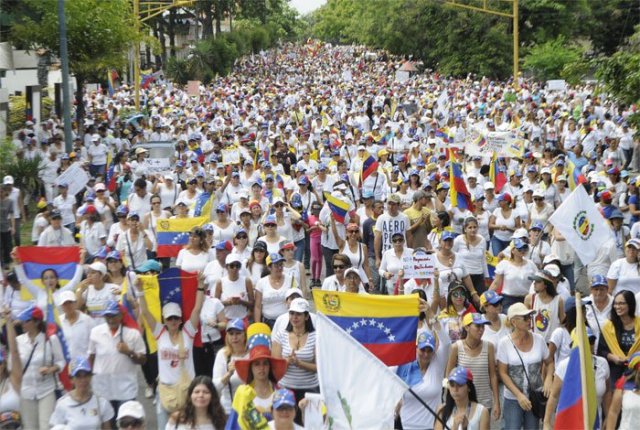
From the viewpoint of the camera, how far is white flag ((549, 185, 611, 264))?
10797mm

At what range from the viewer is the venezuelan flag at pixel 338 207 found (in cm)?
1358

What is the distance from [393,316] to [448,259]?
103 inches

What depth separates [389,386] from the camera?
6.37 meters

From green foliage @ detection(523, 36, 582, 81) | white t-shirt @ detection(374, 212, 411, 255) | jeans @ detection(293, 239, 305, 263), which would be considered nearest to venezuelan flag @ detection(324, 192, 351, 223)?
jeans @ detection(293, 239, 305, 263)

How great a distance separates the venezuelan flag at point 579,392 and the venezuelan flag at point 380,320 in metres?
1.61

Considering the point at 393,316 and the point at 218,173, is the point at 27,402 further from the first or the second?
the point at 218,173

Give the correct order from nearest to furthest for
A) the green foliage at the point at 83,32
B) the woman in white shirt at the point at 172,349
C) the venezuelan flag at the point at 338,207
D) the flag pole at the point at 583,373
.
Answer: the flag pole at the point at 583,373, the woman in white shirt at the point at 172,349, the venezuelan flag at the point at 338,207, the green foliage at the point at 83,32

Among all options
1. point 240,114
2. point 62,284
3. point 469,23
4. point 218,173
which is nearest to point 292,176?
point 218,173

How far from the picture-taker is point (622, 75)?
16750 mm

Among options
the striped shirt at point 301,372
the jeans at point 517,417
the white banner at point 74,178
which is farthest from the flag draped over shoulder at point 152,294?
the white banner at point 74,178

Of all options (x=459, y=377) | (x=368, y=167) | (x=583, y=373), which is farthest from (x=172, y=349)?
(x=368, y=167)

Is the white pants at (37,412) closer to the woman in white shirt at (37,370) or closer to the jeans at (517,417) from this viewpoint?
the woman in white shirt at (37,370)

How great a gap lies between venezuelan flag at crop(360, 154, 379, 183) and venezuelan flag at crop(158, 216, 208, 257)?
13.6 feet

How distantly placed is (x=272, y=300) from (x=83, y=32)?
1697cm
